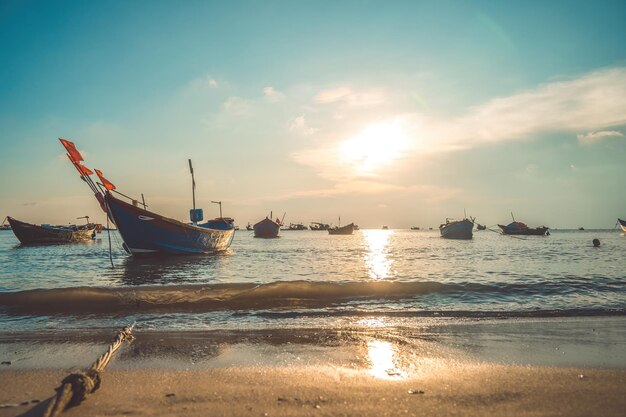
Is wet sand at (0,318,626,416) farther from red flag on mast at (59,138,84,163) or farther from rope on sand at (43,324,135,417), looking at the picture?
red flag on mast at (59,138,84,163)

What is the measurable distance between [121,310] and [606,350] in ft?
33.6

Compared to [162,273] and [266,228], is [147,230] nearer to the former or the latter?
[162,273]

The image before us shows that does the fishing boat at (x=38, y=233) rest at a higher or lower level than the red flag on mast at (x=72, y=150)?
lower

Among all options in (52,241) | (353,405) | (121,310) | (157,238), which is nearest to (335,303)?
(121,310)

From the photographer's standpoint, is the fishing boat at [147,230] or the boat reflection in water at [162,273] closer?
the boat reflection in water at [162,273]

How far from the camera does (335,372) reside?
15.5ft

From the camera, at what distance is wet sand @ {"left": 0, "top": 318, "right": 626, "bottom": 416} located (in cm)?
365

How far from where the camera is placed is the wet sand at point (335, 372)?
3.65m

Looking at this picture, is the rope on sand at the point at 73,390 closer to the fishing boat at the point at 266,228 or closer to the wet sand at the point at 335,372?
the wet sand at the point at 335,372

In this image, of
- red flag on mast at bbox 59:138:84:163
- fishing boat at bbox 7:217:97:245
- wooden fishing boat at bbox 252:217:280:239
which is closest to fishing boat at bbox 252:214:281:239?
wooden fishing boat at bbox 252:217:280:239

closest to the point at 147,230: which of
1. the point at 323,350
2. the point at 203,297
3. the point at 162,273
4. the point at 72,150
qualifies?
the point at 162,273

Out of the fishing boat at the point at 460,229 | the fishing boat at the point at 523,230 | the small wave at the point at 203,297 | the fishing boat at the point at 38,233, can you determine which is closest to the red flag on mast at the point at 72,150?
the small wave at the point at 203,297

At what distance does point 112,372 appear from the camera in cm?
479

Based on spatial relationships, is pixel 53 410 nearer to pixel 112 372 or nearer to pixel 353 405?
pixel 112 372
